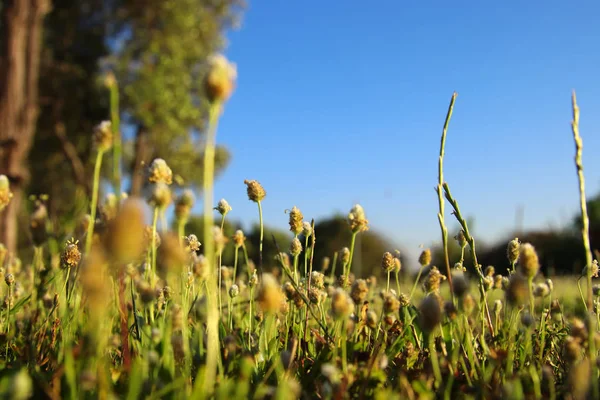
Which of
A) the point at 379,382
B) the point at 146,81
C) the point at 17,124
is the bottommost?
the point at 379,382

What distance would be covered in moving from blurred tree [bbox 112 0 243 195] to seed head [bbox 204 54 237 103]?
1591 centimetres

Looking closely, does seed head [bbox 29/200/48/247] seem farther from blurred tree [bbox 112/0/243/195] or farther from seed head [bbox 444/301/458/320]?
blurred tree [bbox 112/0/243/195]

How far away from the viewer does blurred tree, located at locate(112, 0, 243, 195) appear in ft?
54.4

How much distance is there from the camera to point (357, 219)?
162 cm

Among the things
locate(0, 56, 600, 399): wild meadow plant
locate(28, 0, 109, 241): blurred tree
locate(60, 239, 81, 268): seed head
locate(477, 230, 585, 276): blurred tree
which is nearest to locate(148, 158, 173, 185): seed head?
locate(0, 56, 600, 399): wild meadow plant

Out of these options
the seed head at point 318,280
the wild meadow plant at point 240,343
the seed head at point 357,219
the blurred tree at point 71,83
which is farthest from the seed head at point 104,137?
the blurred tree at point 71,83

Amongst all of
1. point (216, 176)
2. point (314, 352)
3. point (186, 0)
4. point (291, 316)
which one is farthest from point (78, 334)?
point (216, 176)

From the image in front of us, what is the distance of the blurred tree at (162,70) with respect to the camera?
1658 cm

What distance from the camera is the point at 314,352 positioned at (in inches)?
61.8

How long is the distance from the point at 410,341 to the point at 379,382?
1.62 ft

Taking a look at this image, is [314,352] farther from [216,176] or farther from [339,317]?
[216,176]

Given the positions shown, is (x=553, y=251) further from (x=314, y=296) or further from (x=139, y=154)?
(x=314, y=296)

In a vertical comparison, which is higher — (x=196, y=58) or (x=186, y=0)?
(x=186, y=0)

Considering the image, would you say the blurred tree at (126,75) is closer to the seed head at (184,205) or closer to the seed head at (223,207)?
the seed head at (223,207)
